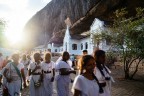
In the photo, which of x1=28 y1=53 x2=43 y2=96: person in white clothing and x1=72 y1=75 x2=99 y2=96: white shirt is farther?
x1=28 y1=53 x2=43 y2=96: person in white clothing

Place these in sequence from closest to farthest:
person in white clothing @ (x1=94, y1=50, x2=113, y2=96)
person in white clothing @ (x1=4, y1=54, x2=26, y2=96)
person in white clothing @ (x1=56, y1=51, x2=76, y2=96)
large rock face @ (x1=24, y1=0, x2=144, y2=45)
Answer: person in white clothing @ (x1=94, y1=50, x2=113, y2=96) → person in white clothing @ (x1=4, y1=54, x2=26, y2=96) → person in white clothing @ (x1=56, y1=51, x2=76, y2=96) → large rock face @ (x1=24, y1=0, x2=144, y2=45)

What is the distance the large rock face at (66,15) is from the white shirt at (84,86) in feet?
118

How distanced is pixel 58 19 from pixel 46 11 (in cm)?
1968

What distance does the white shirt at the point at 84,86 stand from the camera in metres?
5.02

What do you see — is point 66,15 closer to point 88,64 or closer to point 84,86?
point 88,64

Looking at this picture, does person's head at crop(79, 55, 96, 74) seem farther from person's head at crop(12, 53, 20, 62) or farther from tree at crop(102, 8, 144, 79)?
tree at crop(102, 8, 144, 79)

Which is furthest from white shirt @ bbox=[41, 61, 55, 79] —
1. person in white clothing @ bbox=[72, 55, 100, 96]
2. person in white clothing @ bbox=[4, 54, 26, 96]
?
person in white clothing @ bbox=[72, 55, 100, 96]

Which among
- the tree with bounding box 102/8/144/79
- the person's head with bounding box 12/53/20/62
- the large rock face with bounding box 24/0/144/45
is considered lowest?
the person's head with bounding box 12/53/20/62

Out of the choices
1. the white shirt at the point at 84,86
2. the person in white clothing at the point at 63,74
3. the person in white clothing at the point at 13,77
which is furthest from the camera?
the person in white clothing at the point at 63,74

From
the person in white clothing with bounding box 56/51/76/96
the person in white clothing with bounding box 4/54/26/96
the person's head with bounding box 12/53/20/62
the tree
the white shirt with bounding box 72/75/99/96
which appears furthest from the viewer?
the tree

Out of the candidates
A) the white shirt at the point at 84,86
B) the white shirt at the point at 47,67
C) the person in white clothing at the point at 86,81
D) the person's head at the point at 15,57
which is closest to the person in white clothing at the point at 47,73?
the white shirt at the point at 47,67

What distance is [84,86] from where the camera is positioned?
16.5 feet

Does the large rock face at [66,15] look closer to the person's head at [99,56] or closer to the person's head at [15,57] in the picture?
the person's head at [15,57]

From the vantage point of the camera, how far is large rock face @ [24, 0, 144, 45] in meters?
51.9
